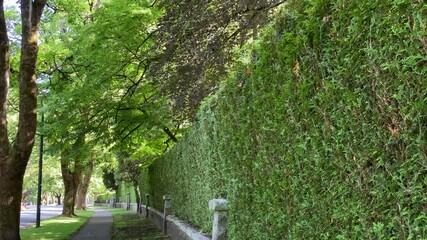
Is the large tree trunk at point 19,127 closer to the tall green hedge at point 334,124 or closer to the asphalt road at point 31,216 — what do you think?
the tall green hedge at point 334,124

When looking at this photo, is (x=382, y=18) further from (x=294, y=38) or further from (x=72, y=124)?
(x=72, y=124)

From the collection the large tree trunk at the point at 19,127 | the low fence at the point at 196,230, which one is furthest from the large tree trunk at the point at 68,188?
the large tree trunk at the point at 19,127

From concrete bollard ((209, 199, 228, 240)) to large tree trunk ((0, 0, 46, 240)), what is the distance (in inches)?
259

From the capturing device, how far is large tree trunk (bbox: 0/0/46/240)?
1136 cm

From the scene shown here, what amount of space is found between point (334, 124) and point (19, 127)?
9.99m

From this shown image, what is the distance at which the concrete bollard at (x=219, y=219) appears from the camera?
671cm

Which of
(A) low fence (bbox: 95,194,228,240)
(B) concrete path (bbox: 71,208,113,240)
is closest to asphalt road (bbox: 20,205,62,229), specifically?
(B) concrete path (bbox: 71,208,113,240)

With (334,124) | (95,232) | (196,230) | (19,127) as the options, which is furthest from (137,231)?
(334,124)

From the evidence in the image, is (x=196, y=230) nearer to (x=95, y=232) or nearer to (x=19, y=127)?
(x=19, y=127)

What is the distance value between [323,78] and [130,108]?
12.7m

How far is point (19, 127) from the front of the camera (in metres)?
11.5

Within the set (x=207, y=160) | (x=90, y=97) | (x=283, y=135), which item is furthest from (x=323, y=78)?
(x=90, y=97)

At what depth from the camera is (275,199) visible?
4598 millimetres

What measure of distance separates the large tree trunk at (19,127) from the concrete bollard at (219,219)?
21.6 ft
